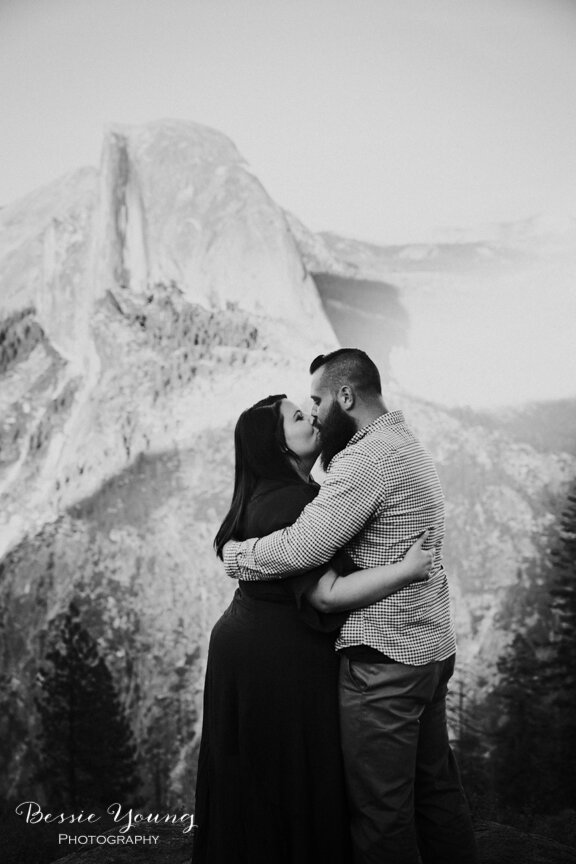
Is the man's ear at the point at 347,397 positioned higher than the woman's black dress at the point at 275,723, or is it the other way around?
the man's ear at the point at 347,397

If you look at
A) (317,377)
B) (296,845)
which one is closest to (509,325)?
(317,377)

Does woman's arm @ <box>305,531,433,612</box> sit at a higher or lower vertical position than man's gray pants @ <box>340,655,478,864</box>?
higher

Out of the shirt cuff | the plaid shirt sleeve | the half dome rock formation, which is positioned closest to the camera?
the plaid shirt sleeve

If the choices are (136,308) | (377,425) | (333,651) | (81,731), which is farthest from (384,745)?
(136,308)

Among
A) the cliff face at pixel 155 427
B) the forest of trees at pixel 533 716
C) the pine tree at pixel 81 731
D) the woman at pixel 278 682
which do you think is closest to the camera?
the woman at pixel 278 682

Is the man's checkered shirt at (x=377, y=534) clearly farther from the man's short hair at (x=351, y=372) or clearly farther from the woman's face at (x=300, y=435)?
the woman's face at (x=300, y=435)

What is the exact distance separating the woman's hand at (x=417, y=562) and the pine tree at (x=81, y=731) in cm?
543

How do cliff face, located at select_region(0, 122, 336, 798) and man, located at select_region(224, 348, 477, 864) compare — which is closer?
man, located at select_region(224, 348, 477, 864)

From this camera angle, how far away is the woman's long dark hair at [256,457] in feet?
8.66

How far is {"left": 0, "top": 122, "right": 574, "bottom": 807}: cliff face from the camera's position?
6.91m

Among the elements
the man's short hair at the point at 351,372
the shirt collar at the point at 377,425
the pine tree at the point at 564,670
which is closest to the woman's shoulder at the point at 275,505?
the shirt collar at the point at 377,425

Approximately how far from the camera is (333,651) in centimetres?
244

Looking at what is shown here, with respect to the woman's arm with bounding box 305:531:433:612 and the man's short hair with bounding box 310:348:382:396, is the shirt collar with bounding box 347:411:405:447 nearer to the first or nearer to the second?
the man's short hair with bounding box 310:348:382:396

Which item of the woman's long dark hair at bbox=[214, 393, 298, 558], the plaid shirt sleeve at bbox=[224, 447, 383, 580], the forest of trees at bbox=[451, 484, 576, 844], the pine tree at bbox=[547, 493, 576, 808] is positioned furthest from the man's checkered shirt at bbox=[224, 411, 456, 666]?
the pine tree at bbox=[547, 493, 576, 808]
